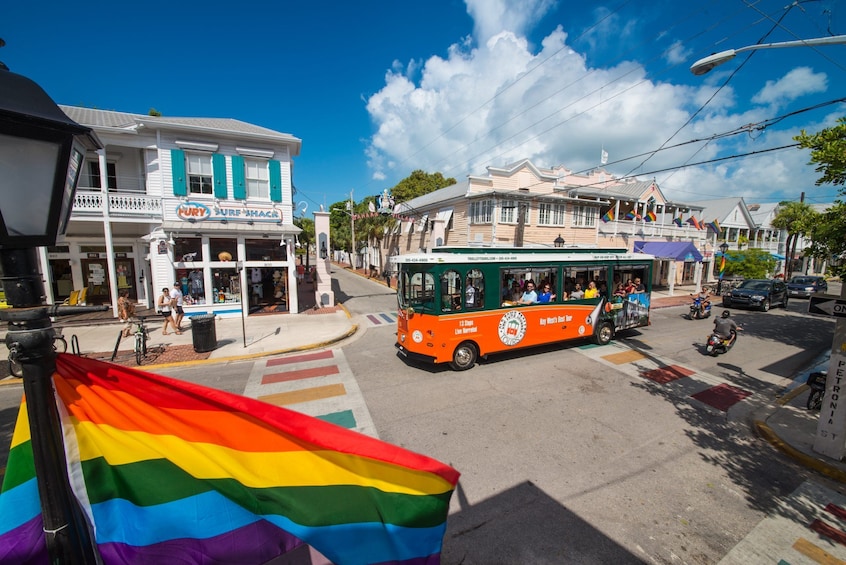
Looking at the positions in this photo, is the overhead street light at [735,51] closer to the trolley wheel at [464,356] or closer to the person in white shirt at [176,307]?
the trolley wheel at [464,356]

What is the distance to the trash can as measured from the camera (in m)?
10.1

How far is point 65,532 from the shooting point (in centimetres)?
167

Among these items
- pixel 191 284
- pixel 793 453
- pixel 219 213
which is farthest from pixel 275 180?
pixel 793 453

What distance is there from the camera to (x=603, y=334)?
11242mm

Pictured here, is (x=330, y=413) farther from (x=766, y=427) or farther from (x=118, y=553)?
(x=766, y=427)

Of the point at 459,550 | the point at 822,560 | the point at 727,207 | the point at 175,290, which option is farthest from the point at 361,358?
the point at 727,207

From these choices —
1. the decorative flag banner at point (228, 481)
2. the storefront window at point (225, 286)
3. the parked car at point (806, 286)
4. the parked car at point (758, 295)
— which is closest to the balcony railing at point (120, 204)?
the storefront window at point (225, 286)

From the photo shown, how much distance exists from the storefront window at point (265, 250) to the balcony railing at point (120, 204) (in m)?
3.69

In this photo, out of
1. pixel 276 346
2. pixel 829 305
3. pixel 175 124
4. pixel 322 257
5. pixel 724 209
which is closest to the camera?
pixel 829 305

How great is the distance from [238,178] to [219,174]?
2.39 ft

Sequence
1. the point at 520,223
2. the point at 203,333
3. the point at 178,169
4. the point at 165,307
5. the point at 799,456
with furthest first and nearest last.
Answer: the point at 520,223, the point at 178,169, the point at 165,307, the point at 203,333, the point at 799,456

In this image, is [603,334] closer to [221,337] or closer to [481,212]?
[221,337]

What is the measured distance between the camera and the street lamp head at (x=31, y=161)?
4.79 ft

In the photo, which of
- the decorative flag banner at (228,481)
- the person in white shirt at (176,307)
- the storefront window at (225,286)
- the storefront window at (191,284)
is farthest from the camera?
the storefront window at (225,286)
